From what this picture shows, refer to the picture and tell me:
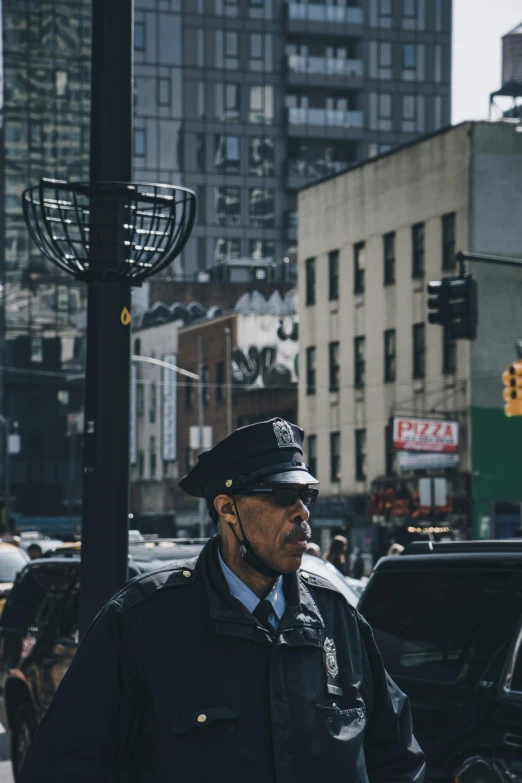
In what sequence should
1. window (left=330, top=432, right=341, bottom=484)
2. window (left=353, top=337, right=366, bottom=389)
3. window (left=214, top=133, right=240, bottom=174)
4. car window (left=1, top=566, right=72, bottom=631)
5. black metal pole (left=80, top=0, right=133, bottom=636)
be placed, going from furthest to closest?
window (left=214, top=133, right=240, bottom=174) → window (left=330, top=432, right=341, bottom=484) → window (left=353, top=337, right=366, bottom=389) → car window (left=1, top=566, right=72, bottom=631) → black metal pole (left=80, top=0, right=133, bottom=636)

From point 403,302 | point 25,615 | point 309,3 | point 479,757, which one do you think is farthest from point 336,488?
point 309,3

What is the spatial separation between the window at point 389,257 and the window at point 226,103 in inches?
2573

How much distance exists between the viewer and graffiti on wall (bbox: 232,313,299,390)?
227ft

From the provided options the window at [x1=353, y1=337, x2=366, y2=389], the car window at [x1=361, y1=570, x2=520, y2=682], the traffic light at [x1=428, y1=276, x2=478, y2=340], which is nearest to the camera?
the car window at [x1=361, y1=570, x2=520, y2=682]

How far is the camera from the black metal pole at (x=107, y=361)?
6.58 m

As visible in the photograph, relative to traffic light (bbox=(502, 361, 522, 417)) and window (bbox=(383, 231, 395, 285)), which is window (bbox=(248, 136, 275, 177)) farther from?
traffic light (bbox=(502, 361, 522, 417))

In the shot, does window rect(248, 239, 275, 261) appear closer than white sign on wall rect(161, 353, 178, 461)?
No

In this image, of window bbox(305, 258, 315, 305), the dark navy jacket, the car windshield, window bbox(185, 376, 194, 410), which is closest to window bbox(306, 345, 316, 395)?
window bbox(305, 258, 315, 305)

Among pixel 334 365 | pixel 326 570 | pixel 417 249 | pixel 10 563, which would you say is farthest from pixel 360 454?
pixel 326 570

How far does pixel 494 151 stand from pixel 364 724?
46.0m

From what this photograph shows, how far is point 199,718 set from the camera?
10.6ft

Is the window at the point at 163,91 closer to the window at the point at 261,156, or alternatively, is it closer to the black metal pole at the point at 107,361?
the window at the point at 261,156

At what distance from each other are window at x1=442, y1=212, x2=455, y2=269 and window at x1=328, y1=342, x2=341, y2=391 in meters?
7.86

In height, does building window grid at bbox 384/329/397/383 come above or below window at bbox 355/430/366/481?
above
